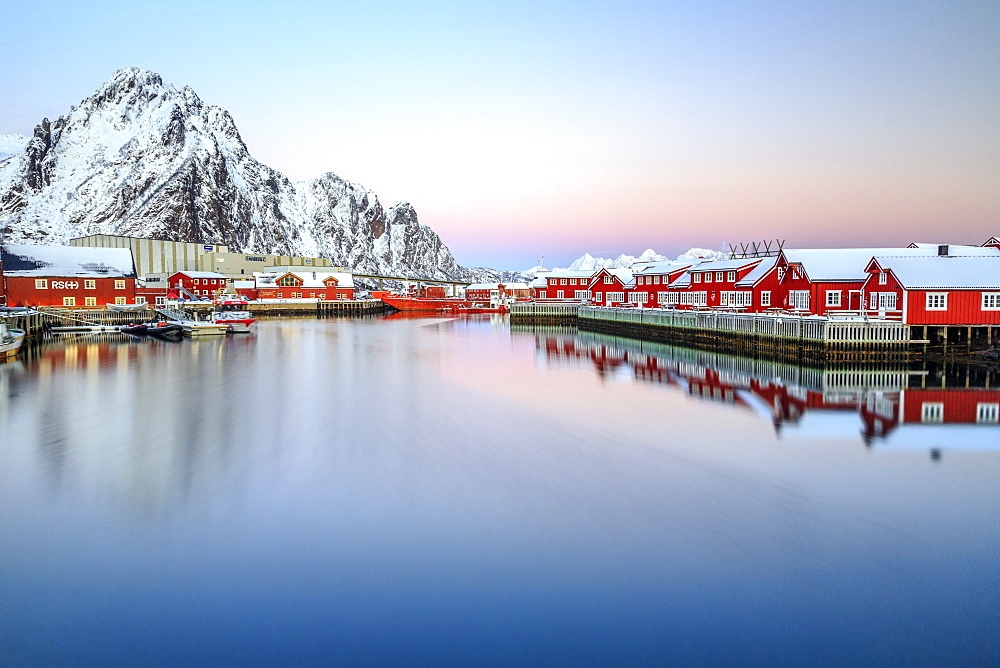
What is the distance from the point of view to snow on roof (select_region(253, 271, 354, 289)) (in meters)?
77.9

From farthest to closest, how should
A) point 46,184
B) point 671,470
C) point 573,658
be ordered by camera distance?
point 46,184
point 671,470
point 573,658

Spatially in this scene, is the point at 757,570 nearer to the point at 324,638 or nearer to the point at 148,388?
the point at 324,638

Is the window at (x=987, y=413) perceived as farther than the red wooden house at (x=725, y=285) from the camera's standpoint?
No

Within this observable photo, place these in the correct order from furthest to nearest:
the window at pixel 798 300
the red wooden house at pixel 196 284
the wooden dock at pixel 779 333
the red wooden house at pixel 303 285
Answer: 1. the red wooden house at pixel 303 285
2. the red wooden house at pixel 196 284
3. the window at pixel 798 300
4. the wooden dock at pixel 779 333

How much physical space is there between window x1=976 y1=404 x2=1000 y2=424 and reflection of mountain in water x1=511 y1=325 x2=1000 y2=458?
26mm

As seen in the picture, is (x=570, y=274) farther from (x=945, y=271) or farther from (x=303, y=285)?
(x=945, y=271)

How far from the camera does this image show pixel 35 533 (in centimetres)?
916

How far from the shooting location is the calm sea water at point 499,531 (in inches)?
261

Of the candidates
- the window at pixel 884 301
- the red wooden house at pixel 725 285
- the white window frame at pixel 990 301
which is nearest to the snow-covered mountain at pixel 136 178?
the red wooden house at pixel 725 285

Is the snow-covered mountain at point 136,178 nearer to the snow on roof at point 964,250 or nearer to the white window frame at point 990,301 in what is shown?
the snow on roof at point 964,250

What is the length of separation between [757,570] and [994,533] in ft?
13.5

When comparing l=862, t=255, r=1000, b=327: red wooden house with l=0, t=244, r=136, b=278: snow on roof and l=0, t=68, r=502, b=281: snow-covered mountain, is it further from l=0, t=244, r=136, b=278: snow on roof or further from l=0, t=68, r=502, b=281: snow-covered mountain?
l=0, t=68, r=502, b=281: snow-covered mountain

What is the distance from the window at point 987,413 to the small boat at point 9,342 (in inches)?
1447

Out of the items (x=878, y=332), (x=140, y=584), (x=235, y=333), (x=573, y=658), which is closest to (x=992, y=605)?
(x=573, y=658)
